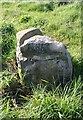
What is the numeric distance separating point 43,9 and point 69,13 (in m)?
1.09

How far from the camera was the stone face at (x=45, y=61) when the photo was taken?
4863 millimetres

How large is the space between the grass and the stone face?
0.14 m

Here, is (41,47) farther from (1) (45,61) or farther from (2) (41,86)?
(2) (41,86)

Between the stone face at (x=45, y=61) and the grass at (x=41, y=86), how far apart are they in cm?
14

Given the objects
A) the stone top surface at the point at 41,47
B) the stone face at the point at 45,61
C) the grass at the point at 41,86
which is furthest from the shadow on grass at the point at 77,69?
the stone top surface at the point at 41,47

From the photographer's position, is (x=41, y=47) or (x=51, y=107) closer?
(x=51, y=107)

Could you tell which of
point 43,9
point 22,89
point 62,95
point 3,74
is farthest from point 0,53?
point 43,9

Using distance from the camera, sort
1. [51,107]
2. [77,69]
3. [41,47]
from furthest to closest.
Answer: [77,69] → [41,47] → [51,107]

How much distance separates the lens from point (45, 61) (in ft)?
16.0

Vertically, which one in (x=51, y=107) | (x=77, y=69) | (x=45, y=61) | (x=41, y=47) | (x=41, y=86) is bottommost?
(x=51, y=107)

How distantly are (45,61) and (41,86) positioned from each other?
1.17 ft

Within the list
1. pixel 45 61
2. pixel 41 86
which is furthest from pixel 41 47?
pixel 41 86

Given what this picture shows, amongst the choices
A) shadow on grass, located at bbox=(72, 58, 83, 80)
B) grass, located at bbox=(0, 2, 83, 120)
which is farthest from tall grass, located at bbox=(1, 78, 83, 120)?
shadow on grass, located at bbox=(72, 58, 83, 80)

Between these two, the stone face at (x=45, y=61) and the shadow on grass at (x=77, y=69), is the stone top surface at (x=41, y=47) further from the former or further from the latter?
the shadow on grass at (x=77, y=69)
